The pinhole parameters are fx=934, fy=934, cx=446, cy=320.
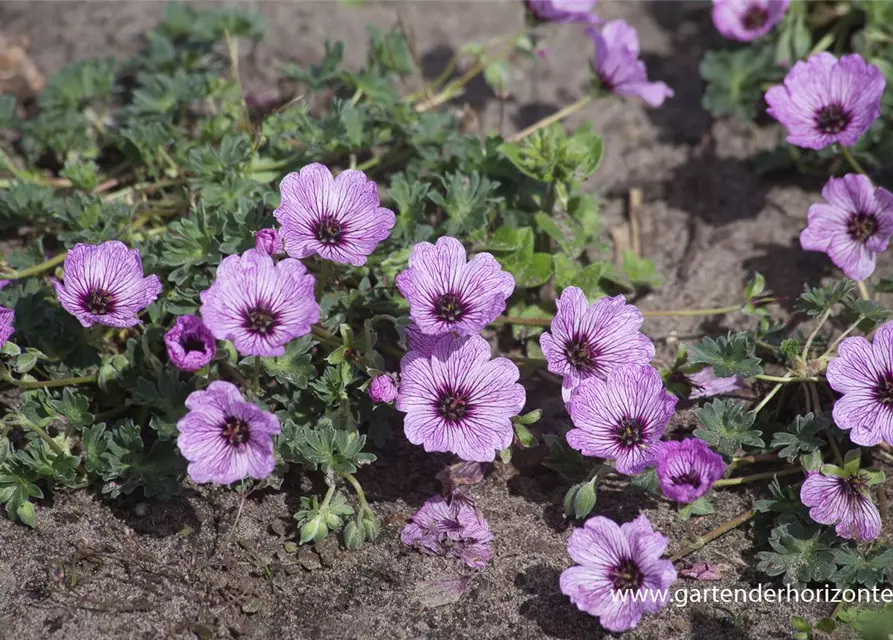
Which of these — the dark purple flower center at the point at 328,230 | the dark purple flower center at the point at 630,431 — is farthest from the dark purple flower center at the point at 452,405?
the dark purple flower center at the point at 328,230

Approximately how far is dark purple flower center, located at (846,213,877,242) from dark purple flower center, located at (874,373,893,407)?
0.64 metres

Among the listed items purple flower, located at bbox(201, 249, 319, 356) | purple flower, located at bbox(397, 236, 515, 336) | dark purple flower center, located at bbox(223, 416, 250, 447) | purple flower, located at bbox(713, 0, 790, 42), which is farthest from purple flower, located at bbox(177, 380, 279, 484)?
purple flower, located at bbox(713, 0, 790, 42)

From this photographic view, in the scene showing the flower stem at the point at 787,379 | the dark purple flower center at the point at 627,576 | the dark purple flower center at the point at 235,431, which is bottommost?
the dark purple flower center at the point at 627,576

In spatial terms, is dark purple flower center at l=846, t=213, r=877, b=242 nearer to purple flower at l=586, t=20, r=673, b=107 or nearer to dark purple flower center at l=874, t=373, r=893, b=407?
dark purple flower center at l=874, t=373, r=893, b=407

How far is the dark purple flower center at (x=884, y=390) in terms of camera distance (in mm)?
2807

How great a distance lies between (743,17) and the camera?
4164mm

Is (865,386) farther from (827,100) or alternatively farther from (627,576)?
(827,100)

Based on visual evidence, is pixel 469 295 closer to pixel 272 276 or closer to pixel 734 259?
pixel 272 276

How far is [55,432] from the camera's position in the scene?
3043 mm

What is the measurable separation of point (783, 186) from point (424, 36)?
1826mm

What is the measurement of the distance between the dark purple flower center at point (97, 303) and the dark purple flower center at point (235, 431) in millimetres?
550

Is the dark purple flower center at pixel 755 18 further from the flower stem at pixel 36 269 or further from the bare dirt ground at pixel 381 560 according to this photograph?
the flower stem at pixel 36 269

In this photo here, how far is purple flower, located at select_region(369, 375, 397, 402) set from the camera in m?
2.77

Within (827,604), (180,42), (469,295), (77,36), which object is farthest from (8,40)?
(827,604)
